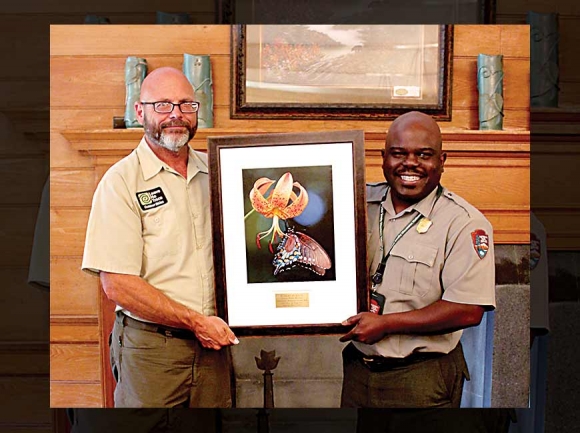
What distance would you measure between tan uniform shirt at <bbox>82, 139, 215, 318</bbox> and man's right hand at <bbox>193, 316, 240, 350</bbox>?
0.02 metres

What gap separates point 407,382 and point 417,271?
0.24 meters

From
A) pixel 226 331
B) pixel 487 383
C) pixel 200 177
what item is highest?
pixel 200 177

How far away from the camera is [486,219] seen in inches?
69.0

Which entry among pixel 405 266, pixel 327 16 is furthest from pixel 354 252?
pixel 327 16

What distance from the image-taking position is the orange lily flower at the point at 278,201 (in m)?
1.75

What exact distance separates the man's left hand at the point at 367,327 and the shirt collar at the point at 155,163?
0.45 metres

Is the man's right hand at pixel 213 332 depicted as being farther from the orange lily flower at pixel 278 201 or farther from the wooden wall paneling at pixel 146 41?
the wooden wall paneling at pixel 146 41

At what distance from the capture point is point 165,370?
1.76 m

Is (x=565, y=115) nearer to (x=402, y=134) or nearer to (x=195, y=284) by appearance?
(x=402, y=134)

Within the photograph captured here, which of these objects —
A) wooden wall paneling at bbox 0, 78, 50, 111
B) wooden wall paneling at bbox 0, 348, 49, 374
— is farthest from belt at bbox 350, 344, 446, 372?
wooden wall paneling at bbox 0, 78, 50, 111

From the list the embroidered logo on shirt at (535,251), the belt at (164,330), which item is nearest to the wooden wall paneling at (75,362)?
the belt at (164,330)

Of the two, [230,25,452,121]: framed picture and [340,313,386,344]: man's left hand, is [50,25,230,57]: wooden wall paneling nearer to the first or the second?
[230,25,452,121]: framed picture

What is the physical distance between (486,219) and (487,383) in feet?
1.17

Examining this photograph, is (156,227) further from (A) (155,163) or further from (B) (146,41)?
(B) (146,41)
